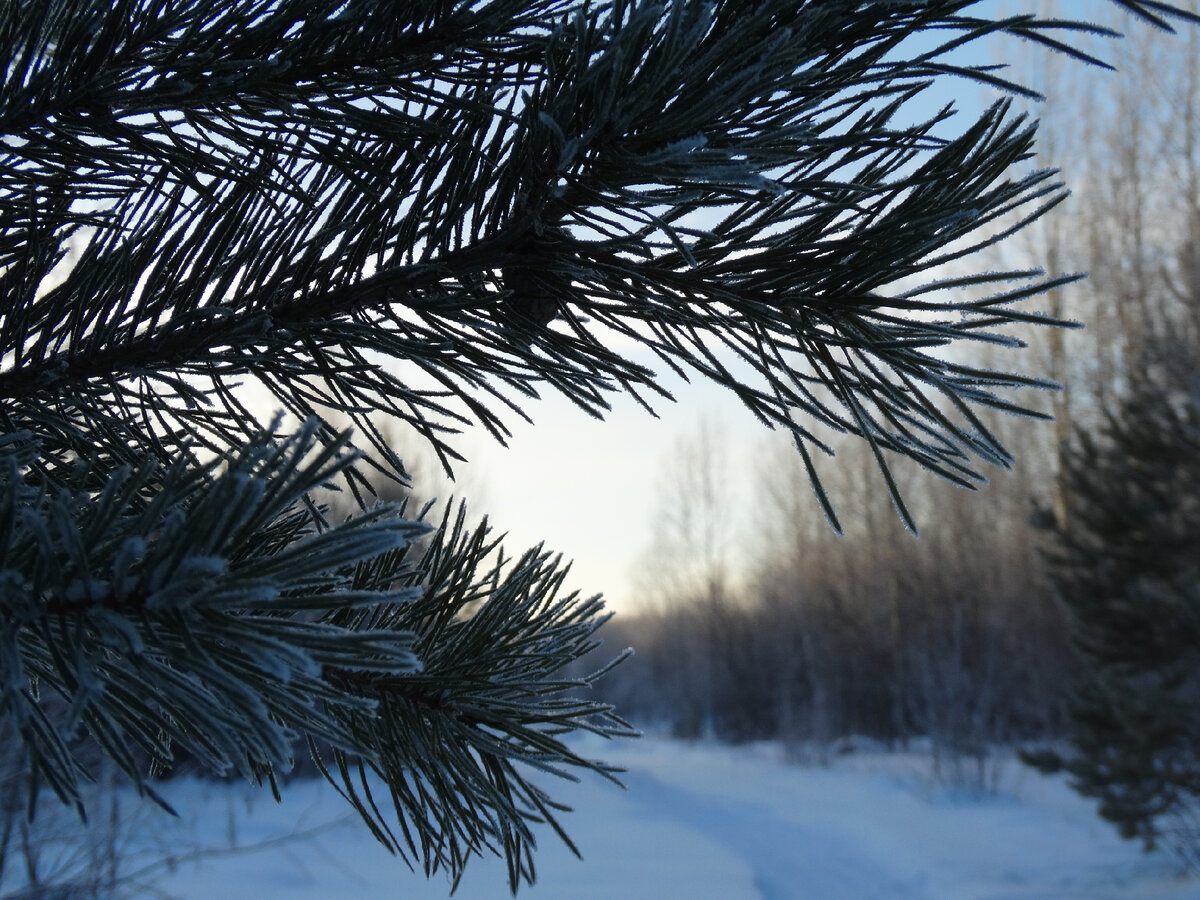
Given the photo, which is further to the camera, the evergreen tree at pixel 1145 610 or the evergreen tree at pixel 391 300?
the evergreen tree at pixel 1145 610

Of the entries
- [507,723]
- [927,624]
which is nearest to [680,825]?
[927,624]

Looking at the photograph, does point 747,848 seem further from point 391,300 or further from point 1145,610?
point 391,300

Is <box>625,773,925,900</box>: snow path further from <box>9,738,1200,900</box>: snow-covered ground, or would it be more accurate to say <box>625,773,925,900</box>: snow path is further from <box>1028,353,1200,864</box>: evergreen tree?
<box>1028,353,1200,864</box>: evergreen tree

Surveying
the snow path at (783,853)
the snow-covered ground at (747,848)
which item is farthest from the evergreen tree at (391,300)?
the snow path at (783,853)

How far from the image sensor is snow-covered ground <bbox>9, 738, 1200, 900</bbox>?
6.51 metres

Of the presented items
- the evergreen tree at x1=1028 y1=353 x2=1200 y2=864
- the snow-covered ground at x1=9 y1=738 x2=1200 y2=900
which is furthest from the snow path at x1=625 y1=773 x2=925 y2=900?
the evergreen tree at x1=1028 y1=353 x2=1200 y2=864

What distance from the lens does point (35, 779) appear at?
41cm

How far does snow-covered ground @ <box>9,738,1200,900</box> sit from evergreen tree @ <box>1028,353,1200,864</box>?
86 centimetres

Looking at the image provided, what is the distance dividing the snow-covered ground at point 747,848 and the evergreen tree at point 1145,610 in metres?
0.86

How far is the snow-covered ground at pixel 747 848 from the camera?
21.4 feet

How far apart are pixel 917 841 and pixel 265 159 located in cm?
1023

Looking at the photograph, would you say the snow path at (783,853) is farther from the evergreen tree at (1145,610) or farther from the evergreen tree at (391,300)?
the evergreen tree at (391,300)

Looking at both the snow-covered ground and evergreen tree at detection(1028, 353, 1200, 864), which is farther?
evergreen tree at detection(1028, 353, 1200, 864)

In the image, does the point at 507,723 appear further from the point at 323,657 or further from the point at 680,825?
the point at 680,825
